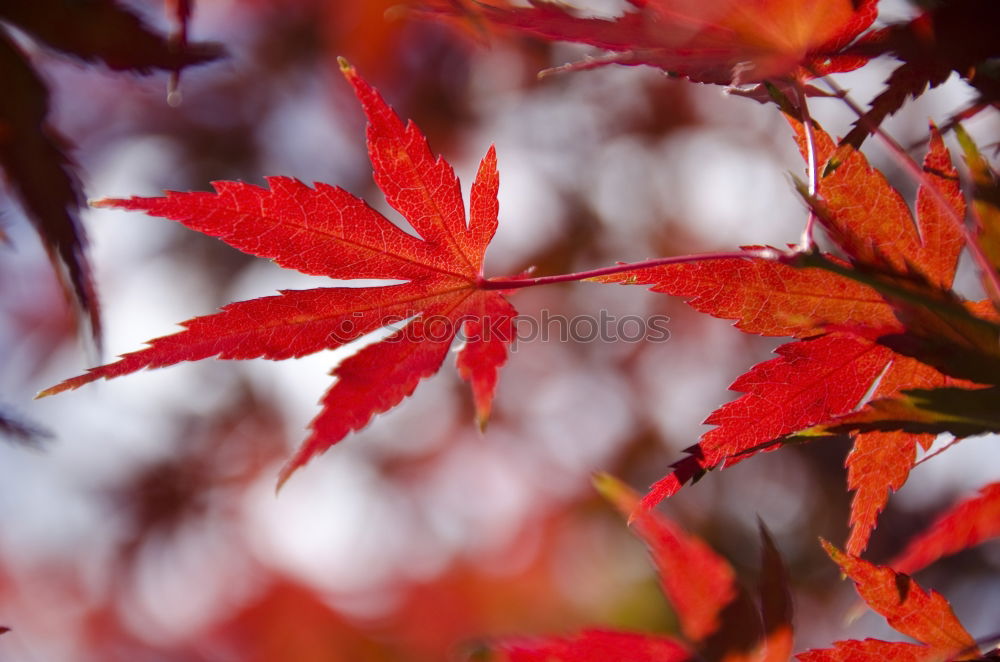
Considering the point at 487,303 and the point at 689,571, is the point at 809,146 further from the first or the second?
the point at 689,571

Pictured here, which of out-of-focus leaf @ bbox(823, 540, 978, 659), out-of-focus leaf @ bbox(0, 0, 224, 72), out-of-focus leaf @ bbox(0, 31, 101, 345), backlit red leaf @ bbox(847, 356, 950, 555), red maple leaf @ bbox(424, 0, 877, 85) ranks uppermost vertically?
out-of-focus leaf @ bbox(0, 0, 224, 72)

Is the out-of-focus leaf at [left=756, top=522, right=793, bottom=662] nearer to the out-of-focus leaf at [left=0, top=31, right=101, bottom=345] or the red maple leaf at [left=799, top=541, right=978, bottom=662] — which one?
the red maple leaf at [left=799, top=541, right=978, bottom=662]

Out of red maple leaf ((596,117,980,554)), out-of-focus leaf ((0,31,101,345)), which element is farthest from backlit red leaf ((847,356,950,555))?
out-of-focus leaf ((0,31,101,345))

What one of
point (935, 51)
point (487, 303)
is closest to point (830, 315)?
point (935, 51)

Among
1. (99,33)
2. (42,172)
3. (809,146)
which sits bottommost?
(809,146)

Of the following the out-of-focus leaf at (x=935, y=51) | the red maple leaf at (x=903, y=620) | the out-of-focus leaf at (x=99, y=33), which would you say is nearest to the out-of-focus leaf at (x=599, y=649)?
the red maple leaf at (x=903, y=620)

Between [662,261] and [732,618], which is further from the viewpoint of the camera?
[732,618]
